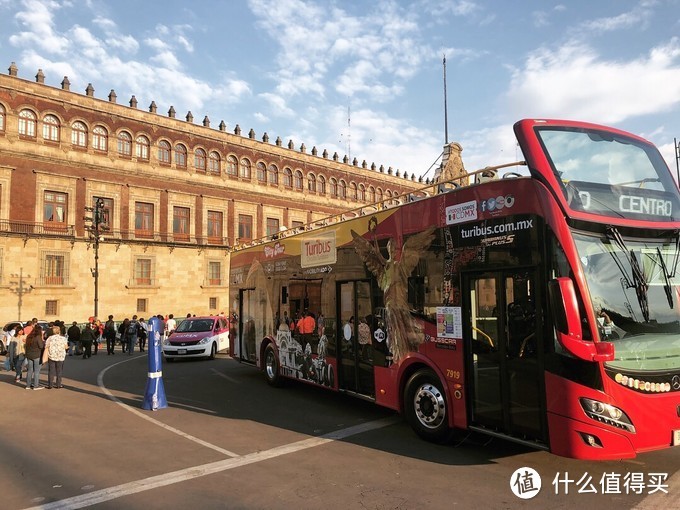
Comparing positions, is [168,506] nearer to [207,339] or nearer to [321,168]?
[207,339]

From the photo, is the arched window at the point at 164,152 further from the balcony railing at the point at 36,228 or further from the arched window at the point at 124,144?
the balcony railing at the point at 36,228

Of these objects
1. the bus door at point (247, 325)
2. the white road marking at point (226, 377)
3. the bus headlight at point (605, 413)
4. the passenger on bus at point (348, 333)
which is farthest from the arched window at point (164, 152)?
the bus headlight at point (605, 413)

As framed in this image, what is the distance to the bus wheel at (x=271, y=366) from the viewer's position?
37.7 feet

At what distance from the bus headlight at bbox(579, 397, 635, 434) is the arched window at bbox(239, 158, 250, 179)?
46.8 meters

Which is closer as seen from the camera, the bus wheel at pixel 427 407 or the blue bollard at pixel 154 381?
the bus wheel at pixel 427 407

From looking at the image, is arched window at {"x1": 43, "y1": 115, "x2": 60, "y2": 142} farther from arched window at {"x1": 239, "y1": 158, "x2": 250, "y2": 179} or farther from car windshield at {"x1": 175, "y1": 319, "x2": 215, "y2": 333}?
car windshield at {"x1": 175, "y1": 319, "x2": 215, "y2": 333}

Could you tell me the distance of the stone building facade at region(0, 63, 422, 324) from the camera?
117ft

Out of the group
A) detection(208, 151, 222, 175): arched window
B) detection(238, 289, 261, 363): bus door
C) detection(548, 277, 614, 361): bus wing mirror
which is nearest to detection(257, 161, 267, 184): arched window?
detection(208, 151, 222, 175): arched window

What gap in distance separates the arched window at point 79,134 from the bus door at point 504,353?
4062 cm

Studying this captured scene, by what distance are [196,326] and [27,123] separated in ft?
88.4

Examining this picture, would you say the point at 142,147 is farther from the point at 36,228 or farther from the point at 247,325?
the point at 247,325

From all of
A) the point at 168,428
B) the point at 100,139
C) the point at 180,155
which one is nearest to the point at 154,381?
the point at 168,428

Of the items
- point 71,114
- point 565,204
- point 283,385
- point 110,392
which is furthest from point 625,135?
point 71,114

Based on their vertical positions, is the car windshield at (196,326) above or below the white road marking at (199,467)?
above
